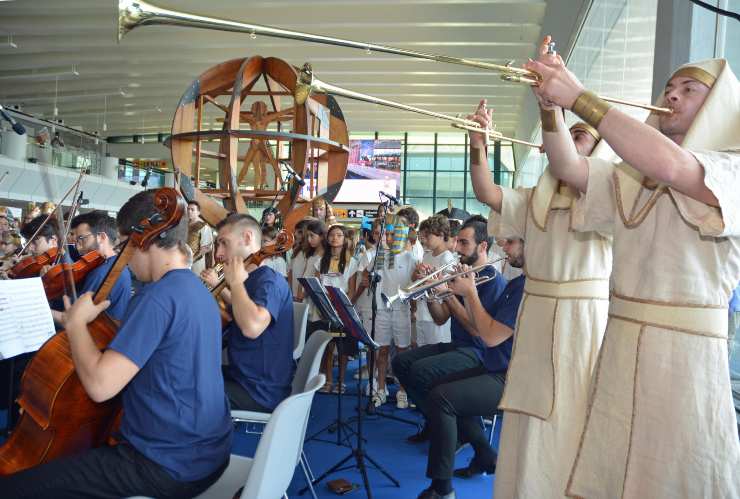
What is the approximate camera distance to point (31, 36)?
1302 cm

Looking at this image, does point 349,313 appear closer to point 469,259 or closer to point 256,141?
point 469,259

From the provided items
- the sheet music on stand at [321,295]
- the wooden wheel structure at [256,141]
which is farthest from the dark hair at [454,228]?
the sheet music on stand at [321,295]

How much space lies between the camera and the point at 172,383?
2.19m

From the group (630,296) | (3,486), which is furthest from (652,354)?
(3,486)

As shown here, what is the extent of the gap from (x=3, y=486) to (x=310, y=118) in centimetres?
345

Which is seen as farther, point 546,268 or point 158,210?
point 546,268

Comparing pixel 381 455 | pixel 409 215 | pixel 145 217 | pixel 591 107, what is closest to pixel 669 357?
pixel 591 107

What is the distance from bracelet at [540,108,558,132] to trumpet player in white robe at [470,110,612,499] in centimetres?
45

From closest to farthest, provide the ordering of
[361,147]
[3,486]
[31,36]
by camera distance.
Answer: [3,486] < [31,36] < [361,147]

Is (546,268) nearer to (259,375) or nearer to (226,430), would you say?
(226,430)

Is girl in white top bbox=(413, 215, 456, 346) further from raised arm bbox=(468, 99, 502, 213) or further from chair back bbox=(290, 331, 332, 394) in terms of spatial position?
raised arm bbox=(468, 99, 502, 213)

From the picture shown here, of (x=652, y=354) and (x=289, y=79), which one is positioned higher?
(x=289, y=79)

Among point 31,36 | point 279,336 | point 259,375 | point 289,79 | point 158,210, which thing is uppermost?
point 31,36

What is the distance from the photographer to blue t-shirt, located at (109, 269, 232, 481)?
84.0 inches
